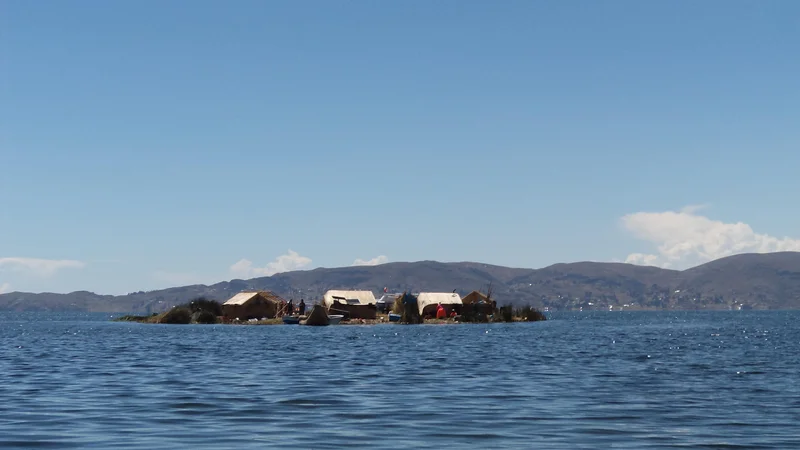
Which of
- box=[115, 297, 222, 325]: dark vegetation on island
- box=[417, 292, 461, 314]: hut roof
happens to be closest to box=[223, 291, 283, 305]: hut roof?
box=[115, 297, 222, 325]: dark vegetation on island

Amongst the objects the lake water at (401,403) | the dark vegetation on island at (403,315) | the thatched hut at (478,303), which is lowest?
the lake water at (401,403)

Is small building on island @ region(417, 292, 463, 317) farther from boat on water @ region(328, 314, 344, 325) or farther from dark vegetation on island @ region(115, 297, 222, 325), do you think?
dark vegetation on island @ region(115, 297, 222, 325)

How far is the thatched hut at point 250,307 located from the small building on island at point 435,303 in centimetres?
3049

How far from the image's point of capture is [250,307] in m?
185

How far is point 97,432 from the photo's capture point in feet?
93.1

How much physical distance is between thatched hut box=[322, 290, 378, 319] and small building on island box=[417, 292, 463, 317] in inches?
393

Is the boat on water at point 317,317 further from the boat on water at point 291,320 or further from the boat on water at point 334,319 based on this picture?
the boat on water at point 291,320

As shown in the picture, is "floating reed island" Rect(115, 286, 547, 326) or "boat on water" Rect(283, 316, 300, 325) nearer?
"boat on water" Rect(283, 316, 300, 325)

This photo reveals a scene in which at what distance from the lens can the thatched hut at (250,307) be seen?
184 m

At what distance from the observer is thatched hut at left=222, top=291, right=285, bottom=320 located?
184 m

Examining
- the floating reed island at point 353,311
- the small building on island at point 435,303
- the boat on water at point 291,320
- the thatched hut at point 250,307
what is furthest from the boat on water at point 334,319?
the thatched hut at point 250,307

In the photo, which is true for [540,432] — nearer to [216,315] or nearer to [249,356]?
[249,356]

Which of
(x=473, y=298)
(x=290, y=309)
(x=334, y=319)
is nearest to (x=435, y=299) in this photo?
(x=473, y=298)

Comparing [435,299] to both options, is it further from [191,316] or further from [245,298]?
[191,316]
